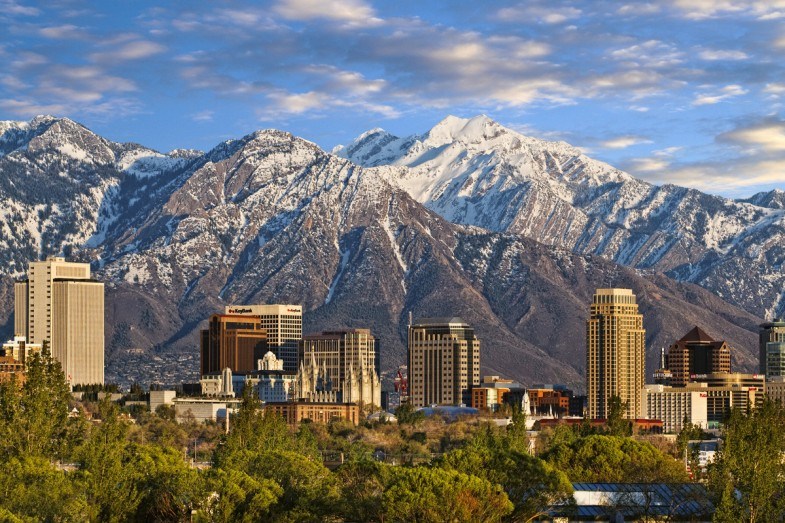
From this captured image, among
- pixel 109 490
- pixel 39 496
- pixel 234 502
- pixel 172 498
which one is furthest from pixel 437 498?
pixel 39 496

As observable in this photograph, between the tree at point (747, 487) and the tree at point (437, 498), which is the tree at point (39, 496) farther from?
the tree at point (747, 487)

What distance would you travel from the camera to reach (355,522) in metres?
185

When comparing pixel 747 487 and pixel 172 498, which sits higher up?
pixel 747 487

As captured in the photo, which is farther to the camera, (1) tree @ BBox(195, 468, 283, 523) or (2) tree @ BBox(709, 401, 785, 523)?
(1) tree @ BBox(195, 468, 283, 523)

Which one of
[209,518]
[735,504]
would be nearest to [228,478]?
[209,518]

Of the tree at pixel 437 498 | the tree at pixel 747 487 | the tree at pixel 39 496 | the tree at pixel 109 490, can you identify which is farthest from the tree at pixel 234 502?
the tree at pixel 747 487

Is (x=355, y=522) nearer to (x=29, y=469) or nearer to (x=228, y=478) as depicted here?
(x=228, y=478)

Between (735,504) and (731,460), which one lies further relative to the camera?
(731,460)

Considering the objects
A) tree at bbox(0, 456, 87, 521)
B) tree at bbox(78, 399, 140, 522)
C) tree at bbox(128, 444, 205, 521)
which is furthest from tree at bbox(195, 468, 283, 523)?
tree at bbox(0, 456, 87, 521)

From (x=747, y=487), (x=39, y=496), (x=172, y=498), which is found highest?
(x=747, y=487)

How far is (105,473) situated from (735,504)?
6645 cm

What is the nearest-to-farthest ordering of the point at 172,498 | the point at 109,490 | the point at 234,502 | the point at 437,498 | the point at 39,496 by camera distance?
the point at 437,498
the point at 39,496
the point at 234,502
the point at 109,490
the point at 172,498

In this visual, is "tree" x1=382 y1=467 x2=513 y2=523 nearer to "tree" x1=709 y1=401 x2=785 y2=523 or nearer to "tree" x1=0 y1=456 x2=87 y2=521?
"tree" x1=709 y1=401 x2=785 y2=523

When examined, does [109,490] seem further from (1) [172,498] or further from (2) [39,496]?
(2) [39,496]
